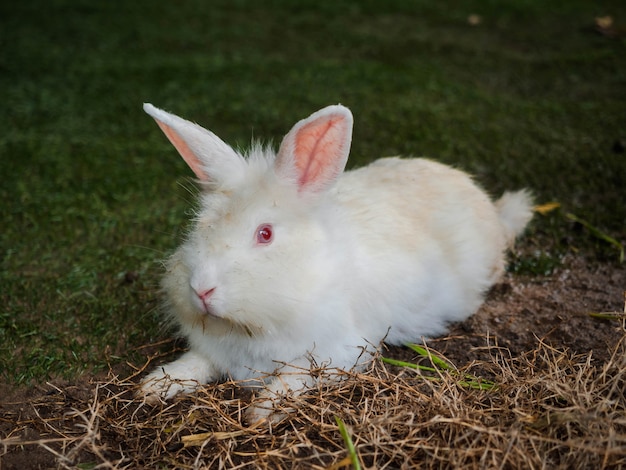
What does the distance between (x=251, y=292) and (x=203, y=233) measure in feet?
1.02

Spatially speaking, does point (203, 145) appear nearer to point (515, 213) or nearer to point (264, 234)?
point (264, 234)

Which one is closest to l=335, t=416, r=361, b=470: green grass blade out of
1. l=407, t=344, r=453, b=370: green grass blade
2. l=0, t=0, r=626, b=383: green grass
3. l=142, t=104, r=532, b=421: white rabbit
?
l=142, t=104, r=532, b=421: white rabbit

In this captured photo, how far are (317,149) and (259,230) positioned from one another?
37cm

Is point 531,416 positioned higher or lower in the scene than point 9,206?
higher

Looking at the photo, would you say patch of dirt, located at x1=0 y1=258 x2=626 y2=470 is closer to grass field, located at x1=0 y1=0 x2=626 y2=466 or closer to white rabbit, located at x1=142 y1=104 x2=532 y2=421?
white rabbit, located at x1=142 y1=104 x2=532 y2=421

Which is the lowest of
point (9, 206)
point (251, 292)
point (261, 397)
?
point (9, 206)

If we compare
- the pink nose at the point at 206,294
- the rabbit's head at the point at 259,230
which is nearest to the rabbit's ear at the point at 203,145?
the rabbit's head at the point at 259,230

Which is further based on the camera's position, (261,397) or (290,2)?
(290,2)

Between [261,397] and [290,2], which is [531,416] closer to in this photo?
[261,397]

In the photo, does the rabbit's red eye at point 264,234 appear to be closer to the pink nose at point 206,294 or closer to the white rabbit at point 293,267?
the white rabbit at point 293,267

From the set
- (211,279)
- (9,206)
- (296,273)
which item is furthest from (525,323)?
(9,206)

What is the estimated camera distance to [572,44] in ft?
22.2

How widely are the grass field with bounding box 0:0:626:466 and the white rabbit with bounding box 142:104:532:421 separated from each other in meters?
0.63

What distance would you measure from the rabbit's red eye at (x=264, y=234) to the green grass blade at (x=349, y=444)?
0.67 metres
